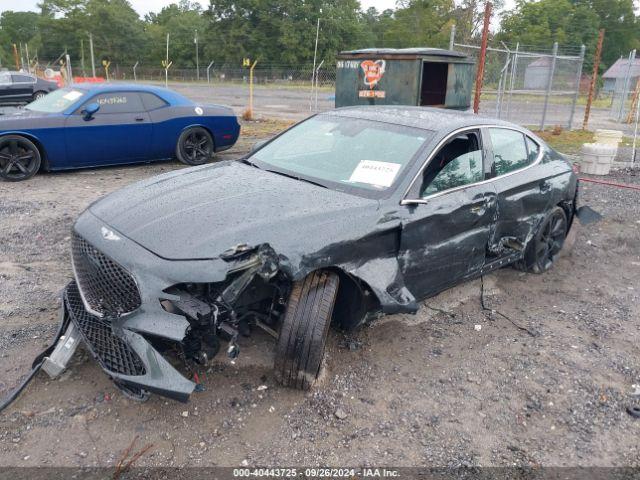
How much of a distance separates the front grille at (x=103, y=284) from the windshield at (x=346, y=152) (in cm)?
144

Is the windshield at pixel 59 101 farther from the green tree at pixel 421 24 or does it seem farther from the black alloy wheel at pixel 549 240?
the green tree at pixel 421 24

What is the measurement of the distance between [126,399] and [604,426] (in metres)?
2.72

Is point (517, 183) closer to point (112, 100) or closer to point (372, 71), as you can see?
point (112, 100)

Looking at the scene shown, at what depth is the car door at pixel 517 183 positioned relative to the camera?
429cm

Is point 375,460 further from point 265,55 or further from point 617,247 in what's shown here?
point 265,55

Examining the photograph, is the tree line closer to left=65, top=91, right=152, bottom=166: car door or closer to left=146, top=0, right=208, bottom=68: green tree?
left=146, top=0, right=208, bottom=68: green tree

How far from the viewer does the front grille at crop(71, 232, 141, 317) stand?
280 cm

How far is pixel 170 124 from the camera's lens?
28.6ft

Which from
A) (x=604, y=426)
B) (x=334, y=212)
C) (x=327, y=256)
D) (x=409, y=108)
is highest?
(x=409, y=108)

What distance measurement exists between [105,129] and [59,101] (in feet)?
2.60

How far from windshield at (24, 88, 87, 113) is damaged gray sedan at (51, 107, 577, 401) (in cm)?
478

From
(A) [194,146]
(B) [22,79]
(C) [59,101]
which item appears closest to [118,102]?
(C) [59,101]

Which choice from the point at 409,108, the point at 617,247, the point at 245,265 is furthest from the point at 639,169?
the point at 245,265

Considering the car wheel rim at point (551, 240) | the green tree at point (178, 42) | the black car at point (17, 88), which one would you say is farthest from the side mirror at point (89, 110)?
the green tree at point (178, 42)
